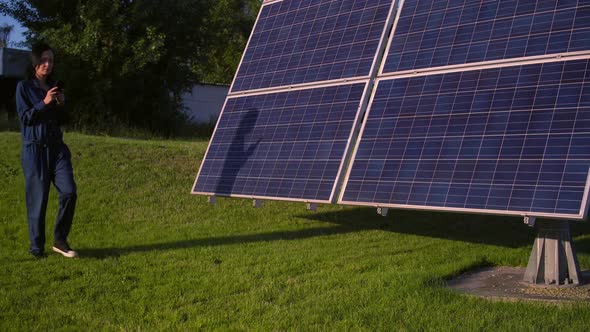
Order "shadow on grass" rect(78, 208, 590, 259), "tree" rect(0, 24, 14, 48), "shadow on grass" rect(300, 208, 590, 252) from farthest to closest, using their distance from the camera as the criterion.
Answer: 1. "tree" rect(0, 24, 14, 48)
2. "shadow on grass" rect(300, 208, 590, 252)
3. "shadow on grass" rect(78, 208, 590, 259)

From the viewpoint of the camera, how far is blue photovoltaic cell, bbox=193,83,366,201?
1000cm

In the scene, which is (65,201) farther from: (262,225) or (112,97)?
(112,97)

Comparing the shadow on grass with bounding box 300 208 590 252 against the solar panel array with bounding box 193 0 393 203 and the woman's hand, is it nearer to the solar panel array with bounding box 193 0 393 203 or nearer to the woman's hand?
the solar panel array with bounding box 193 0 393 203

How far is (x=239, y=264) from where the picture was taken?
8961 mm

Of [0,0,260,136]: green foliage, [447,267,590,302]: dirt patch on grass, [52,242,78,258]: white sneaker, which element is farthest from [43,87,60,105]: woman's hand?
[0,0,260,136]: green foliage

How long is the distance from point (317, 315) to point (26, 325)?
2.57 metres

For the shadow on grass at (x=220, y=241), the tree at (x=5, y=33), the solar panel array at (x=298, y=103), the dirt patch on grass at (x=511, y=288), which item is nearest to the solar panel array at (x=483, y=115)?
the solar panel array at (x=298, y=103)

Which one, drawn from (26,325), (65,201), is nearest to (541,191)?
(26,325)

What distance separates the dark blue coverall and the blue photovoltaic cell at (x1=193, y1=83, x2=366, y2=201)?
2778 mm

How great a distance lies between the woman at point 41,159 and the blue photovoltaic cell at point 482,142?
3.56m

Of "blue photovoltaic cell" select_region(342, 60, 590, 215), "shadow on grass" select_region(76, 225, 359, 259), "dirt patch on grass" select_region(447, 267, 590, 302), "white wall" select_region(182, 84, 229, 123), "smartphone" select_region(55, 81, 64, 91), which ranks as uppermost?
"white wall" select_region(182, 84, 229, 123)

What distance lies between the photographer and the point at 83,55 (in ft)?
83.5

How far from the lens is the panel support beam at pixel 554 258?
7.96 m

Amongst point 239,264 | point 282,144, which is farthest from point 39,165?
point 282,144
